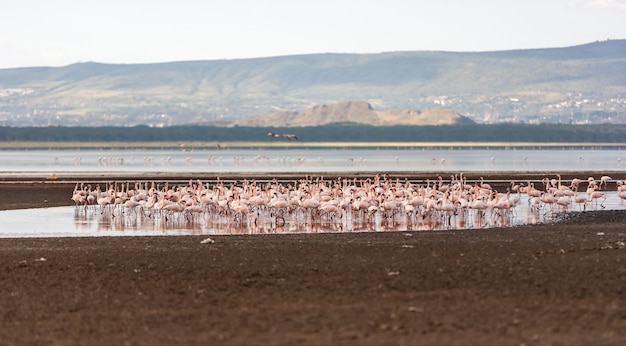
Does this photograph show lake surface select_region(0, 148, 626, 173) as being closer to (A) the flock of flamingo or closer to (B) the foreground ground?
(A) the flock of flamingo

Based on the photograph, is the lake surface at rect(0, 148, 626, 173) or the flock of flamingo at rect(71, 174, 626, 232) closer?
the flock of flamingo at rect(71, 174, 626, 232)

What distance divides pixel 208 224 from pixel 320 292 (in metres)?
13.9

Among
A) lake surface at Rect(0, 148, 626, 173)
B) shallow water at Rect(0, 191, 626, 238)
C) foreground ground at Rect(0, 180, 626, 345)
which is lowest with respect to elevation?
lake surface at Rect(0, 148, 626, 173)

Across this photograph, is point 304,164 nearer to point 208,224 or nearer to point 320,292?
point 208,224

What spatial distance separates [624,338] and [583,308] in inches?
60.5

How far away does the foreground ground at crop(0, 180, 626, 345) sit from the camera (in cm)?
1149

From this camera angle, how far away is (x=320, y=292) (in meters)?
14.0

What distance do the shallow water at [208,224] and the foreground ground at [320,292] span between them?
4080 mm

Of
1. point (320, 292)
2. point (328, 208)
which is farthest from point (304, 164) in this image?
point (320, 292)

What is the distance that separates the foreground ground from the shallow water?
4080 mm

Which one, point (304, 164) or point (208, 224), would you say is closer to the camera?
point (208, 224)

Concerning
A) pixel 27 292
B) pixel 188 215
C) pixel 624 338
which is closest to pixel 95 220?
pixel 188 215

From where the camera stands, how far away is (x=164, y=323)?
12.1 metres

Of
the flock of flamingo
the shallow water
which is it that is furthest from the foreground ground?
the flock of flamingo
